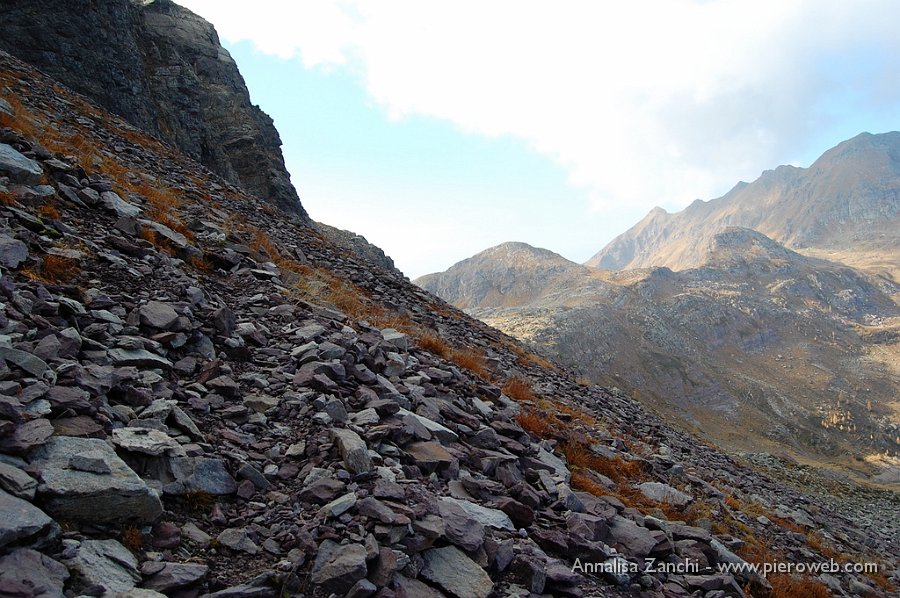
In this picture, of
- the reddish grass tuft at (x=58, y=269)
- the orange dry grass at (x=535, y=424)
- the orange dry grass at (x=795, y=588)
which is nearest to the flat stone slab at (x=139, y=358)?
the reddish grass tuft at (x=58, y=269)

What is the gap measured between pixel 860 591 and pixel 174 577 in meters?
12.3

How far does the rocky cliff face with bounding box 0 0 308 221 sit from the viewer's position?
28.0 m

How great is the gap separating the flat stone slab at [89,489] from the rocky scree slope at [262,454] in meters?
0.01

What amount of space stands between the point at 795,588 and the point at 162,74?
40982 mm

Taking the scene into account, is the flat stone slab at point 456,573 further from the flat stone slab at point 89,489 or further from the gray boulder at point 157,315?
the gray boulder at point 157,315

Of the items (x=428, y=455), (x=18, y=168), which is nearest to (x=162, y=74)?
(x=18, y=168)

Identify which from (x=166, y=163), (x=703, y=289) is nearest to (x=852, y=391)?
(x=703, y=289)

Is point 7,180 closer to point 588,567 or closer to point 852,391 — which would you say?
point 588,567

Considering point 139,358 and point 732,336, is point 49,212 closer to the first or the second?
point 139,358

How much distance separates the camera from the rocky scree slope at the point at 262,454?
3.85 meters

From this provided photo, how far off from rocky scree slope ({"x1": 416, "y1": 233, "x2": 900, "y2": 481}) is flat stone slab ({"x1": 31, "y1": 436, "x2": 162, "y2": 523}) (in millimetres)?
46990

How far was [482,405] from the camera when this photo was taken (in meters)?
8.96

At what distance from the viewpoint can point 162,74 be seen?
1325 inches

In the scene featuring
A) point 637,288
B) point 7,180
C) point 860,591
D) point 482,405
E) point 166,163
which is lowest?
point 860,591
